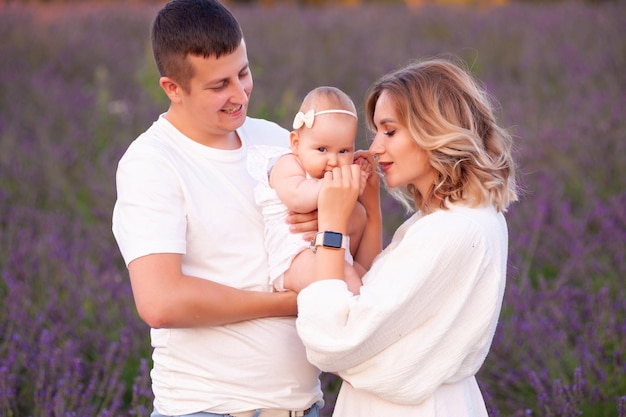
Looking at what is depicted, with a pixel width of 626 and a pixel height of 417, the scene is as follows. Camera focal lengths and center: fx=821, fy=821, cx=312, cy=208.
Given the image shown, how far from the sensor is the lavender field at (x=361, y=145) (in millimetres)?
3516

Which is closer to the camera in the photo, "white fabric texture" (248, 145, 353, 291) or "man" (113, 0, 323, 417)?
"man" (113, 0, 323, 417)

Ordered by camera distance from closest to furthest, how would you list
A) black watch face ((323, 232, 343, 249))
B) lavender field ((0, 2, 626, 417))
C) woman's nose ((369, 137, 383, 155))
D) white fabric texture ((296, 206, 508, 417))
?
white fabric texture ((296, 206, 508, 417)) → black watch face ((323, 232, 343, 249)) → woman's nose ((369, 137, 383, 155)) → lavender field ((0, 2, 626, 417))

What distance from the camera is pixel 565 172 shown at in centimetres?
591

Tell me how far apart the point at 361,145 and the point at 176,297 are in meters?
4.88

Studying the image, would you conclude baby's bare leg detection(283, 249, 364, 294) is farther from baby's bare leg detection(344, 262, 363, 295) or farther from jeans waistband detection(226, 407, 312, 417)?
jeans waistband detection(226, 407, 312, 417)

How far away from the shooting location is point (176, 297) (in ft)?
6.84

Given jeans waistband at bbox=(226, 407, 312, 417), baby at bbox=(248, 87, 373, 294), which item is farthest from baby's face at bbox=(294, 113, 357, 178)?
jeans waistband at bbox=(226, 407, 312, 417)

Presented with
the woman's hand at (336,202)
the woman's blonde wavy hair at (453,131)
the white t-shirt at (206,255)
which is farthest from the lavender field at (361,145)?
the woman's hand at (336,202)

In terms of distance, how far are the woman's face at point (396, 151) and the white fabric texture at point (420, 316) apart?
15 cm

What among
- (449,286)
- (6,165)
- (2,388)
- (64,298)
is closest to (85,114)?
(6,165)

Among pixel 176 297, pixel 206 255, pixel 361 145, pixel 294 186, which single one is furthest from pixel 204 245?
→ pixel 361 145

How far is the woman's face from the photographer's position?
2.26m

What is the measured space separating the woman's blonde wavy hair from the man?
41cm

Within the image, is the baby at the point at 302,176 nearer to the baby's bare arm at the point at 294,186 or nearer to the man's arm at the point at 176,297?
the baby's bare arm at the point at 294,186
